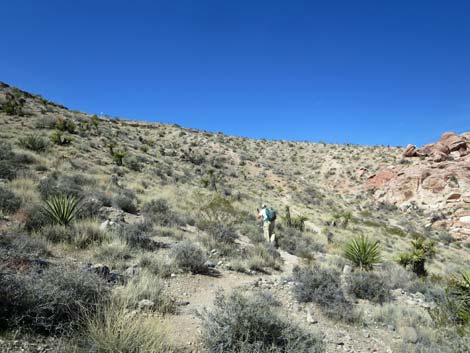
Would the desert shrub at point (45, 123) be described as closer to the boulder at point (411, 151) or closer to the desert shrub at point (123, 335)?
the desert shrub at point (123, 335)

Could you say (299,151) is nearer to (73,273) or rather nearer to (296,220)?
(296,220)

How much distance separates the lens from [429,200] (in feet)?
92.4

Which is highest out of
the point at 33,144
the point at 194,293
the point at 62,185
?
the point at 33,144

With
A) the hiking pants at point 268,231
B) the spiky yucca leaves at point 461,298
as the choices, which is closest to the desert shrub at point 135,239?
the hiking pants at point 268,231

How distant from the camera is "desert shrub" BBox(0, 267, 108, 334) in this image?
9.34 ft

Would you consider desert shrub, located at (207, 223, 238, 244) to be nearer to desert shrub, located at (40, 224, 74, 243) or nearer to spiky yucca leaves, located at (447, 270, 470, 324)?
desert shrub, located at (40, 224, 74, 243)

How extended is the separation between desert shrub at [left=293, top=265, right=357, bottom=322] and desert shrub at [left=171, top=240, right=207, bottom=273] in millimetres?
2183

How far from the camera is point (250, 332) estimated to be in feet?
11.1

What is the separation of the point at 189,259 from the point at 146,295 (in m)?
1.95

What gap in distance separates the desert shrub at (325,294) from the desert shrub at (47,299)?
3.98 m

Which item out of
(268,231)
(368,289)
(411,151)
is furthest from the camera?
(411,151)

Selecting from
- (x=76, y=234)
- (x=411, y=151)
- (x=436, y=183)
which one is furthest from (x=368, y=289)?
(x=411, y=151)

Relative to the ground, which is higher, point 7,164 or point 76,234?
point 7,164

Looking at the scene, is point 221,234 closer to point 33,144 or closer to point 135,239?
point 135,239
